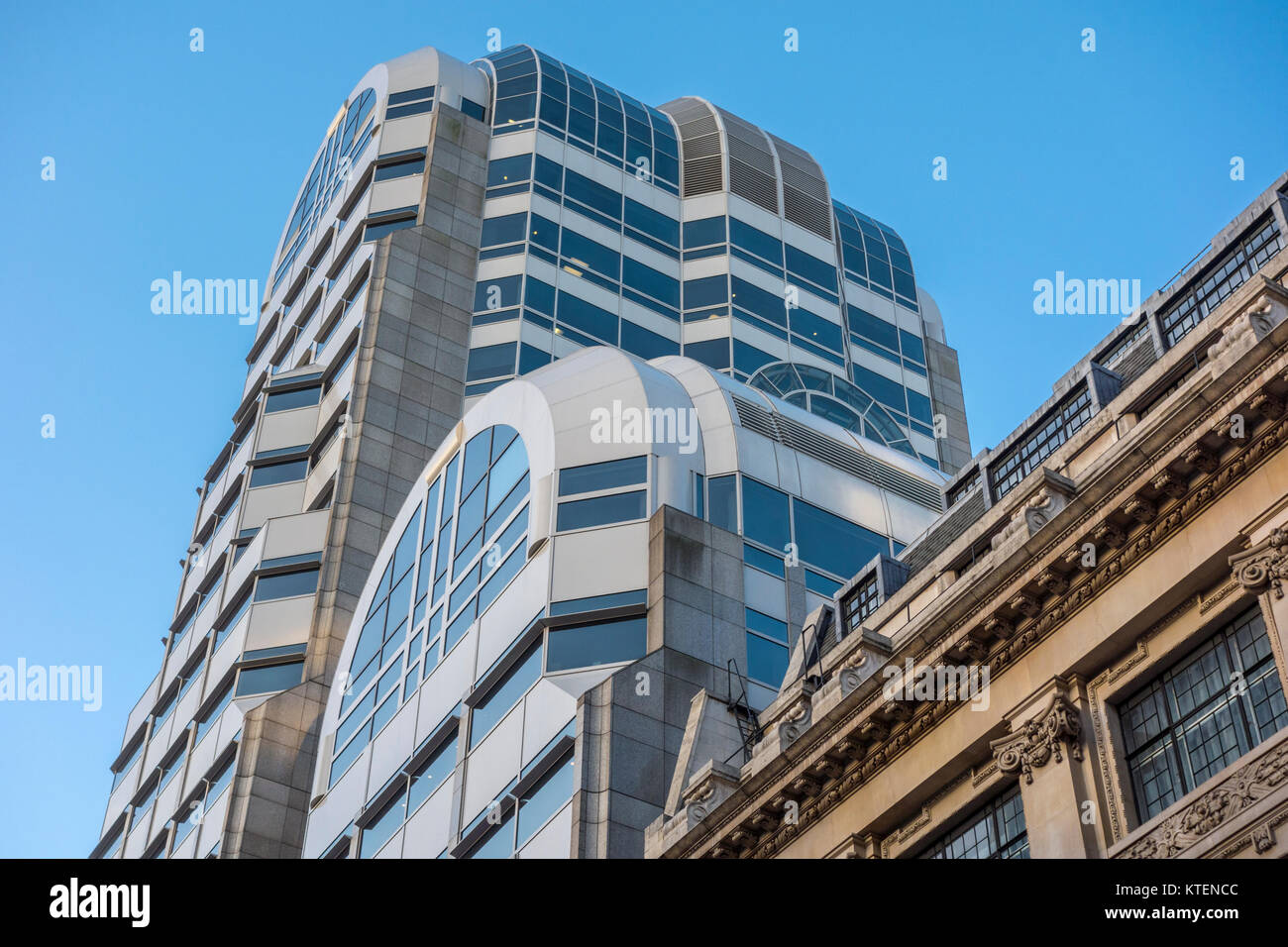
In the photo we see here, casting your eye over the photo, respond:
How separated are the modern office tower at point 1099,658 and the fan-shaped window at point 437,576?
12.0 metres

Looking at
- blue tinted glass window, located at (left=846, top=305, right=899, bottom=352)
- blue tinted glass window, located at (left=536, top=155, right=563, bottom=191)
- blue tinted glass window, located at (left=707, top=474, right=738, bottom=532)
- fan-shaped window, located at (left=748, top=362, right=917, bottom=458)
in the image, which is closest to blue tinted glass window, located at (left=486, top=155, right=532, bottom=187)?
blue tinted glass window, located at (left=536, top=155, right=563, bottom=191)

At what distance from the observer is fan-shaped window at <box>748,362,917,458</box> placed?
67.8 meters

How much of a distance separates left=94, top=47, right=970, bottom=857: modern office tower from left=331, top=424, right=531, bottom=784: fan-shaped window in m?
3.11

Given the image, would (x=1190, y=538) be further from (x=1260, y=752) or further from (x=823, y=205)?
(x=823, y=205)

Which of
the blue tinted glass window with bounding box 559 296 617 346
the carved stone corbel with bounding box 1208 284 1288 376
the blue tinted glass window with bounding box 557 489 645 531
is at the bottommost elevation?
the carved stone corbel with bounding box 1208 284 1288 376

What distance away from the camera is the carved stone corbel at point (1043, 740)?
77.0 ft

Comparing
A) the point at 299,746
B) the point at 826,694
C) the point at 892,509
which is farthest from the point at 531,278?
the point at 826,694

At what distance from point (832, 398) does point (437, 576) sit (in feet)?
95.3

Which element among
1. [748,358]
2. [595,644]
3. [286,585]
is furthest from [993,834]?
[748,358]

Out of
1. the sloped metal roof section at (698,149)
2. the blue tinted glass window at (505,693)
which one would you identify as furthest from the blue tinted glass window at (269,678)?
the sloped metal roof section at (698,149)

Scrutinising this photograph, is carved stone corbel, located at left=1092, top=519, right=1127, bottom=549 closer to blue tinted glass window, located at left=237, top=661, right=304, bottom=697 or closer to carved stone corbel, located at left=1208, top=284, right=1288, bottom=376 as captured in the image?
carved stone corbel, located at left=1208, top=284, right=1288, bottom=376

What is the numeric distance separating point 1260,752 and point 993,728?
5086mm

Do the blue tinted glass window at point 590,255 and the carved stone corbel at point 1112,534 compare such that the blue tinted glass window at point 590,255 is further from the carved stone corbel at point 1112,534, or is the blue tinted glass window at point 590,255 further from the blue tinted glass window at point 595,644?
the carved stone corbel at point 1112,534

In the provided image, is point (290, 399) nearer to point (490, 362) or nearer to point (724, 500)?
point (490, 362)
